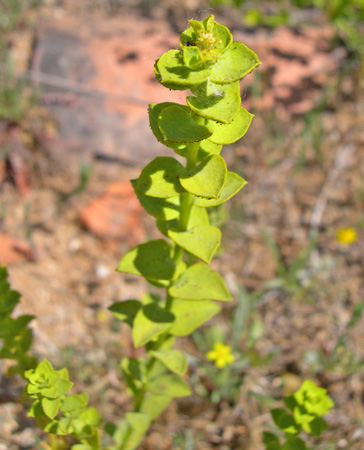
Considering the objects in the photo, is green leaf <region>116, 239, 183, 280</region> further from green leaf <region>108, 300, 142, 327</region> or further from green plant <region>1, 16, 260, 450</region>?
green leaf <region>108, 300, 142, 327</region>

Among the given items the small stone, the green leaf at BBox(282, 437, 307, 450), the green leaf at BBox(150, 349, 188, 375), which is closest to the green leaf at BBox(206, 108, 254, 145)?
the green leaf at BBox(150, 349, 188, 375)

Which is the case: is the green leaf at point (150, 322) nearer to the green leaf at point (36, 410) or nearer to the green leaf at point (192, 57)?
the green leaf at point (36, 410)

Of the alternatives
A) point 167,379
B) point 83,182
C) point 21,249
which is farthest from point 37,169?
point 167,379

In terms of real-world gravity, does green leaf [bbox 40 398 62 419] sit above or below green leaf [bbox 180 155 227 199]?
below

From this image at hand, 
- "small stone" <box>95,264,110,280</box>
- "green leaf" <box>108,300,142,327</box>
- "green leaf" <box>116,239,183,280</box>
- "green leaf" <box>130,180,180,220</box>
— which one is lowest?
"small stone" <box>95,264,110,280</box>

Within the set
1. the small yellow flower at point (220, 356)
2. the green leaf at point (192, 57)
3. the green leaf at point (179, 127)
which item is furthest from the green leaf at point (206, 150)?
the small yellow flower at point (220, 356)

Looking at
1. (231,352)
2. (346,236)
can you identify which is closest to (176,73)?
(231,352)

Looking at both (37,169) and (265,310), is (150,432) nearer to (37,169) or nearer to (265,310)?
(265,310)
